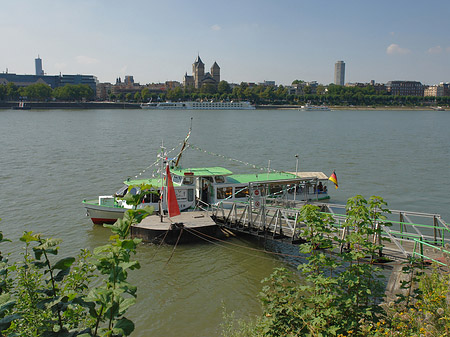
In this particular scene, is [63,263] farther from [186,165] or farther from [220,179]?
[186,165]

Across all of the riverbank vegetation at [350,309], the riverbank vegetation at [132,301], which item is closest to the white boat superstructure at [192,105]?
the riverbank vegetation at [350,309]

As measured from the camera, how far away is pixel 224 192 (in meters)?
21.4

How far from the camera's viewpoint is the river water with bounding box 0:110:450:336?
14.2 meters

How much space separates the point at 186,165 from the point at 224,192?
→ 19541 millimetres

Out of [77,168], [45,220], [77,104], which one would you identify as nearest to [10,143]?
[77,168]

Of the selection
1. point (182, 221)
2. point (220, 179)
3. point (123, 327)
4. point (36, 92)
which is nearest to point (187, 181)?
point (220, 179)

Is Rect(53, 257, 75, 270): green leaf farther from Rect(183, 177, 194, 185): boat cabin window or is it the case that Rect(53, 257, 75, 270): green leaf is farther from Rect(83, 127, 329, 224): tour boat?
Rect(183, 177, 194, 185): boat cabin window

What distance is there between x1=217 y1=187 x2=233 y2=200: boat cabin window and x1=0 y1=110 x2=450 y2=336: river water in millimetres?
2702

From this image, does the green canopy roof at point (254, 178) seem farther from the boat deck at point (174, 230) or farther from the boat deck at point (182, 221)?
Result: the boat deck at point (174, 230)

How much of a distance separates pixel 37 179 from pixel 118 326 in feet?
106

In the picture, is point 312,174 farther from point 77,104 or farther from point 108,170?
point 77,104

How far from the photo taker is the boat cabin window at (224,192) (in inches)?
838

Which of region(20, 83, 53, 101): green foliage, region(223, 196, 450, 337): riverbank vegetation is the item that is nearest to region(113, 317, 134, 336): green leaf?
region(223, 196, 450, 337): riverbank vegetation

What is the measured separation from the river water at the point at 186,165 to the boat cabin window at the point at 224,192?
8.87 ft
